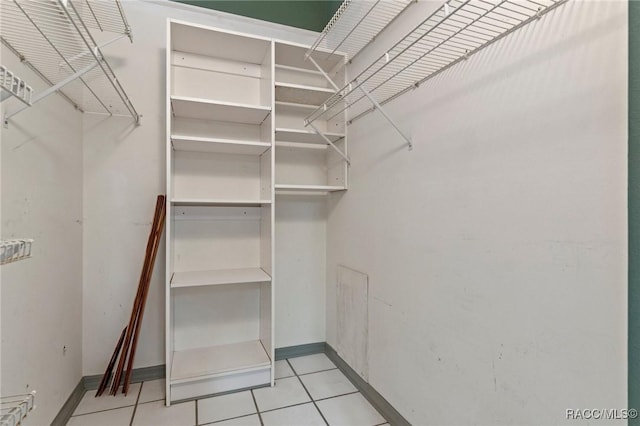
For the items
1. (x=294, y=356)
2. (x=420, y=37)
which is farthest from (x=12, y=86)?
(x=294, y=356)

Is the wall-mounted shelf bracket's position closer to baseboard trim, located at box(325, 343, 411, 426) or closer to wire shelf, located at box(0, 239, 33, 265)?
wire shelf, located at box(0, 239, 33, 265)

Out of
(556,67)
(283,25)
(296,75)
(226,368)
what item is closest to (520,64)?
(556,67)

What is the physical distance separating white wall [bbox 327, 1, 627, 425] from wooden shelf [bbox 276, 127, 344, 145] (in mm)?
641

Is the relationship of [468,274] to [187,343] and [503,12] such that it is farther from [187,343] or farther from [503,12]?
[187,343]

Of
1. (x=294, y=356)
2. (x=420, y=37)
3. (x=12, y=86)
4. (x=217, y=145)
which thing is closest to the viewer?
(x=12, y=86)

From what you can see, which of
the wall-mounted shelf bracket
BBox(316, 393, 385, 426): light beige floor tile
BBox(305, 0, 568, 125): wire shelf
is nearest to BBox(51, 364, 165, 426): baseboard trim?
BBox(316, 393, 385, 426): light beige floor tile

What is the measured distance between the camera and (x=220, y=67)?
90.2 inches

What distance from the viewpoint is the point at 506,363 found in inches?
44.3

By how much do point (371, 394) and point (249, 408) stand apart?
76 centimetres

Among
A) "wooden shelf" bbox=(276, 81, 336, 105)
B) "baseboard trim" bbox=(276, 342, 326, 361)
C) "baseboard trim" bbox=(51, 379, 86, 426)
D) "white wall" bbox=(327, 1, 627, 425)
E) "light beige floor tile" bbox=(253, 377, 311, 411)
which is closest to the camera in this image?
"white wall" bbox=(327, 1, 627, 425)

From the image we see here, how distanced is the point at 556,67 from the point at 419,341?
128cm

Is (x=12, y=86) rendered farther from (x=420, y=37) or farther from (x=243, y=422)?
(x=243, y=422)

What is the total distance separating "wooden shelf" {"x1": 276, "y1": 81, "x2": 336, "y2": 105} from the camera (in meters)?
2.18

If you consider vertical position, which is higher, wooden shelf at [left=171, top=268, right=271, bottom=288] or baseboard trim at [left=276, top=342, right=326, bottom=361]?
wooden shelf at [left=171, top=268, right=271, bottom=288]
